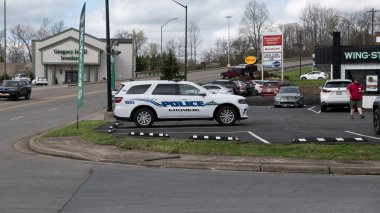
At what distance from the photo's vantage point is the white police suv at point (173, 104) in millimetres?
19688

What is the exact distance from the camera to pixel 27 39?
15100cm

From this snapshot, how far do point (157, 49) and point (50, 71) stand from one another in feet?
196

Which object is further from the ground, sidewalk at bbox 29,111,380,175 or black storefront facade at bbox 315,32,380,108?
black storefront facade at bbox 315,32,380,108

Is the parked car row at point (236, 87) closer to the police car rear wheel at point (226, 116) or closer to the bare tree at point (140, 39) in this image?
the police car rear wheel at point (226, 116)

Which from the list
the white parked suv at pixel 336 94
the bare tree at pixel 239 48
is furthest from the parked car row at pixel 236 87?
the bare tree at pixel 239 48

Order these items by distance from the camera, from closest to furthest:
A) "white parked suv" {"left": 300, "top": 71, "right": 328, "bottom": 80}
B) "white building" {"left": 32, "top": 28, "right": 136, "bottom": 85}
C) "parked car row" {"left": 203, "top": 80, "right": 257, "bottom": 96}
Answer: "parked car row" {"left": 203, "top": 80, "right": 257, "bottom": 96} < "white parked suv" {"left": 300, "top": 71, "right": 328, "bottom": 80} < "white building" {"left": 32, "top": 28, "right": 136, "bottom": 85}

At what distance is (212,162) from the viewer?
1202 centimetres

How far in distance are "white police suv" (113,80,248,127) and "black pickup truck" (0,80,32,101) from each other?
91.0 ft

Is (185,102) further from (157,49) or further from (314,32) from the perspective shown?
(157,49)

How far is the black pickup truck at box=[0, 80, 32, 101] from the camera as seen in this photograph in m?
44.8

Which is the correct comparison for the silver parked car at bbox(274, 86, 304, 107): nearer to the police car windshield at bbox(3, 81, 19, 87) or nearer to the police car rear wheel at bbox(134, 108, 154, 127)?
the police car rear wheel at bbox(134, 108, 154, 127)

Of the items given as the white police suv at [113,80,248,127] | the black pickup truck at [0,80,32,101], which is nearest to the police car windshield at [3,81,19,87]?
the black pickup truck at [0,80,32,101]

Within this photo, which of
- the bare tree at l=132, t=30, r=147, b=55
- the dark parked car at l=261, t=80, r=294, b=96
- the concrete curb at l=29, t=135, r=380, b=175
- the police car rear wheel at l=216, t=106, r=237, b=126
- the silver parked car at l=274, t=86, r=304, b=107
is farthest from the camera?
the bare tree at l=132, t=30, r=147, b=55

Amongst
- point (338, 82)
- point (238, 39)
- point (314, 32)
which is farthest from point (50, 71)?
point (338, 82)
